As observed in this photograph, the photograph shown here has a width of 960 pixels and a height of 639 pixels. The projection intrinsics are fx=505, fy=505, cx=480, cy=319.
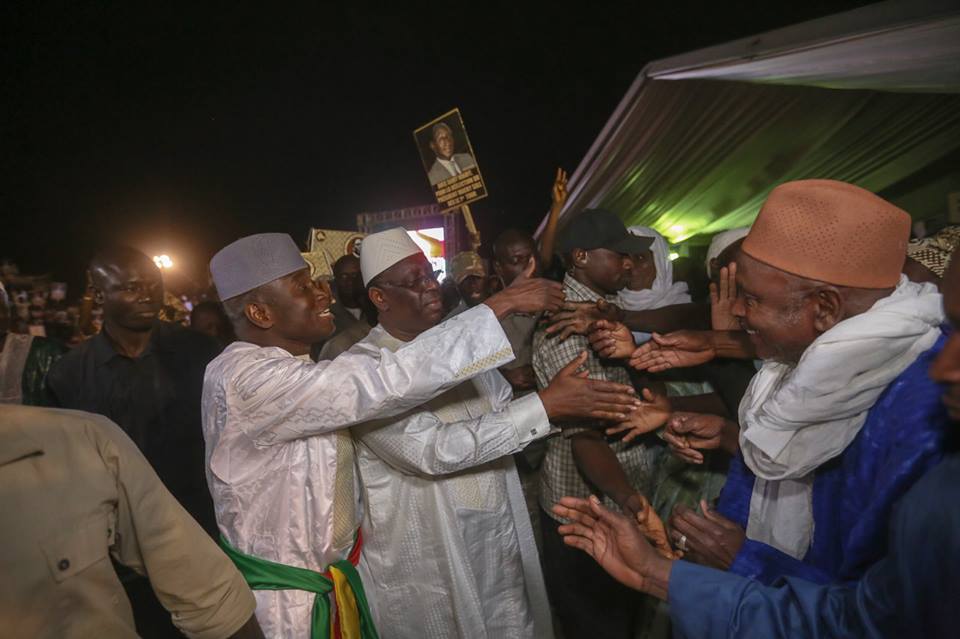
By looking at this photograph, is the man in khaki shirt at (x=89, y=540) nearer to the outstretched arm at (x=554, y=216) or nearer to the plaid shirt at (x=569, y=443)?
the plaid shirt at (x=569, y=443)

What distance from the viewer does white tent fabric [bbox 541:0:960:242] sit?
229cm

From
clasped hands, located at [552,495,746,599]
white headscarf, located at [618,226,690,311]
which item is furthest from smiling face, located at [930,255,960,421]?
white headscarf, located at [618,226,690,311]

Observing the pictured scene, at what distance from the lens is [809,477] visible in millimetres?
1647

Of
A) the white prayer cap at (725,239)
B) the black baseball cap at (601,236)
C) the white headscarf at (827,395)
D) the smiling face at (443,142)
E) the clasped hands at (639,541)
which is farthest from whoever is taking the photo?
the smiling face at (443,142)

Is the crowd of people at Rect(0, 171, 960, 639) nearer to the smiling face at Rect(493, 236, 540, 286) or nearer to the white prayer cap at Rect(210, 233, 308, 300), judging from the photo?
the white prayer cap at Rect(210, 233, 308, 300)

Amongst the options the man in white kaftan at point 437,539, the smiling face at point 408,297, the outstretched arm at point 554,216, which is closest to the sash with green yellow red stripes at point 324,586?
the man in white kaftan at point 437,539

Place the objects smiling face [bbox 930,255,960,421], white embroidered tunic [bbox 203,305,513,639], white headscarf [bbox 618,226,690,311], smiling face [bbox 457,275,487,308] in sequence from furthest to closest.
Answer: smiling face [bbox 457,275,487,308] → white headscarf [bbox 618,226,690,311] → white embroidered tunic [bbox 203,305,513,639] → smiling face [bbox 930,255,960,421]

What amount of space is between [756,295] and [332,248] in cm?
460

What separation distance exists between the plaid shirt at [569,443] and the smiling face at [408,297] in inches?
26.2

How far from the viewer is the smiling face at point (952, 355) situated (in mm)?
938

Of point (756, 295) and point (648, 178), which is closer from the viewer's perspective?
point (756, 295)

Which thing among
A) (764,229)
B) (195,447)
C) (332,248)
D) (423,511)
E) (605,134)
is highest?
(605,134)

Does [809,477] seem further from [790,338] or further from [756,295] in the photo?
[756,295]

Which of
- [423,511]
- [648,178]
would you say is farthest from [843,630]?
[648,178]
